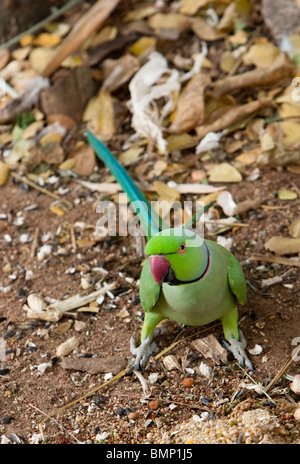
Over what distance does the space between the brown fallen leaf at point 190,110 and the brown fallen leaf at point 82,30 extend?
3.26 ft

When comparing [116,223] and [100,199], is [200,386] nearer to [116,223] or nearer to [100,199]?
[116,223]

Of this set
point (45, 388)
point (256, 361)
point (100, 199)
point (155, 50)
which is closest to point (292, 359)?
point (256, 361)

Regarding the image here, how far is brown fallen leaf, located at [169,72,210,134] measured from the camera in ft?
12.2

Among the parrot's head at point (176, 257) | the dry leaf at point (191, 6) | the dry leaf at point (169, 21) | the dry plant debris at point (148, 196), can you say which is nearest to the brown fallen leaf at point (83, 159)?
the dry plant debris at point (148, 196)

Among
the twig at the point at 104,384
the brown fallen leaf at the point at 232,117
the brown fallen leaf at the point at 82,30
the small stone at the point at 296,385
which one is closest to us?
the small stone at the point at 296,385

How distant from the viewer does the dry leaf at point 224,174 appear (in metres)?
3.41

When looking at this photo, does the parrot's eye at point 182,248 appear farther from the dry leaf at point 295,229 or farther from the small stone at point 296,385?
the dry leaf at point 295,229

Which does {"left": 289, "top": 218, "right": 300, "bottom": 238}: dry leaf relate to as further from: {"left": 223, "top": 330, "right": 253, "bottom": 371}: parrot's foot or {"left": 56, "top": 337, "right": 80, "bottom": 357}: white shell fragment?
{"left": 56, "top": 337, "right": 80, "bottom": 357}: white shell fragment

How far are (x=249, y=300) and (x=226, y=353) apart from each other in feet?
1.11

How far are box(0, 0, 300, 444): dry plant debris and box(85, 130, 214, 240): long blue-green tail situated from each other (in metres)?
0.23

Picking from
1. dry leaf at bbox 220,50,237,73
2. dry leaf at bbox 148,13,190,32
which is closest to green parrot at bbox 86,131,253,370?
dry leaf at bbox 220,50,237,73

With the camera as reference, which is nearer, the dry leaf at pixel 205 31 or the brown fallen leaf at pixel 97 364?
the brown fallen leaf at pixel 97 364

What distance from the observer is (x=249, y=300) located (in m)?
2.77

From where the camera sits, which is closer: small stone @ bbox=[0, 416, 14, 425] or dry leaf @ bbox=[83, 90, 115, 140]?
small stone @ bbox=[0, 416, 14, 425]
